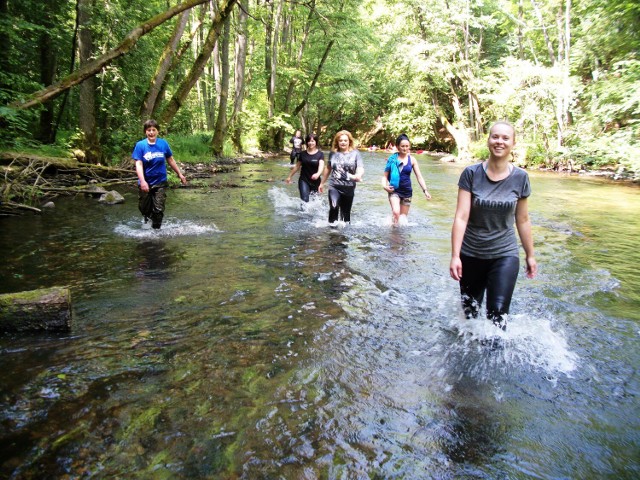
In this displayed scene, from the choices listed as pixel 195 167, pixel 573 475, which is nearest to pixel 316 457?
pixel 573 475

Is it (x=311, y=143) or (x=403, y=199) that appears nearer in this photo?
(x=403, y=199)

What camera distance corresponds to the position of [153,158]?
8.13m

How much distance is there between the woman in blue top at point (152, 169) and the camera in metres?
7.92

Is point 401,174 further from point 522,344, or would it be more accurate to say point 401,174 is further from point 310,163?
point 522,344

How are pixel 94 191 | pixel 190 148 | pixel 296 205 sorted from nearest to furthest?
pixel 94 191
pixel 296 205
pixel 190 148

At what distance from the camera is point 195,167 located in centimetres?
2027

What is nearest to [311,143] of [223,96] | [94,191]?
[94,191]

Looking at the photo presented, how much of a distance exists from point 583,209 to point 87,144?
15.2 meters

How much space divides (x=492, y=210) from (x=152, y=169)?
6.44 metres

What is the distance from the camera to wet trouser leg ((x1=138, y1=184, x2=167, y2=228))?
329 inches

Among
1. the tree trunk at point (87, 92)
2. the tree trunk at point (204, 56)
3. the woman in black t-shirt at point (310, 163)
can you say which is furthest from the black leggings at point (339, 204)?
the tree trunk at point (204, 56)

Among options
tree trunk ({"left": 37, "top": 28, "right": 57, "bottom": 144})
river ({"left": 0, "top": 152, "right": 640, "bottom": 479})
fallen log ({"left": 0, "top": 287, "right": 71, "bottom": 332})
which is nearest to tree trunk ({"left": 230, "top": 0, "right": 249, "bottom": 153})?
tree trunk ({"left": 37, "top": 28, "right": 57, "bottom": 144})

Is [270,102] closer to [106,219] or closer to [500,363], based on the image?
[106,219]

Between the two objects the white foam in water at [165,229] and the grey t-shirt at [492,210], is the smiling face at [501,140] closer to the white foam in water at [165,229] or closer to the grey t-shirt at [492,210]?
the grey t-shirt at [492,210]
